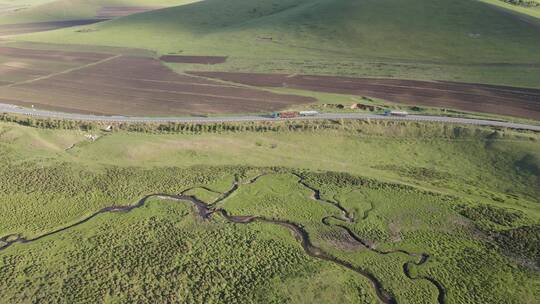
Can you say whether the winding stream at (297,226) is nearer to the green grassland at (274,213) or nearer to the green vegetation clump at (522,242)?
the green grassland at (274,213)

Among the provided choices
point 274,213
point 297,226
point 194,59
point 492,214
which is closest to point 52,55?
point 194,59

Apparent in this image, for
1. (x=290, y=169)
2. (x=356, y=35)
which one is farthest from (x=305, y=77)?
(x=290, y=169)

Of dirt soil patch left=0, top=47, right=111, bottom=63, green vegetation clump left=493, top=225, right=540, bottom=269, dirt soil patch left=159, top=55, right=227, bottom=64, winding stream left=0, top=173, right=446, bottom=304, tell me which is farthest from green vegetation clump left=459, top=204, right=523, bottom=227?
dirt soil patch left=0, top=47, right=111, bottom=63

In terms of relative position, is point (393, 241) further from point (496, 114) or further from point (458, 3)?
point (458, 3)

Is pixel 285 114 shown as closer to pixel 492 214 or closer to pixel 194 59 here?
pixel 492 214

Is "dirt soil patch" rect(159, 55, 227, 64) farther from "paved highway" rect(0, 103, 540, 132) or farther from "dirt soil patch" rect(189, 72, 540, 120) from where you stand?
"paved highway" rect(0, 103, 540, 132)
